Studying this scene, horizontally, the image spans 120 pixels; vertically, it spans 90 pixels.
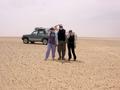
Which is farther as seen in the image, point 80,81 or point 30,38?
point 30,38

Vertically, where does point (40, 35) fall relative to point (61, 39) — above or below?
below

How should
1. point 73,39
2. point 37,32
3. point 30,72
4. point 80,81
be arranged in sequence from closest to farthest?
point 80,81
point 30,72
point 73,39
point 37,32

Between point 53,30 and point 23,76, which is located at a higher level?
point 53,30

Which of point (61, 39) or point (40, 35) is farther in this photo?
point (40, 35)

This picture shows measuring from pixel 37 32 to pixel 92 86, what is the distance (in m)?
27.9

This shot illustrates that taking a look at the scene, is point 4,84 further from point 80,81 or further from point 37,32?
point 37,32

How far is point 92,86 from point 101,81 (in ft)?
3.68

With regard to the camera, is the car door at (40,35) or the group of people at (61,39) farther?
the car door at (40,35)

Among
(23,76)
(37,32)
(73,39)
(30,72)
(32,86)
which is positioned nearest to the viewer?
(32,86)

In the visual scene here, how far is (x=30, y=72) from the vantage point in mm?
14484

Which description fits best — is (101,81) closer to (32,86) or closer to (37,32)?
(32,86)

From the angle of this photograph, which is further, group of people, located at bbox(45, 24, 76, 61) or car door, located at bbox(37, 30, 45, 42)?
car door, located at bbox(37, 30, 45, 42)

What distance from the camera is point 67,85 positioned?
11.7m

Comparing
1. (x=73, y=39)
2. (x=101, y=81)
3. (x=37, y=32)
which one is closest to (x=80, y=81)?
(x=101, y=81)
